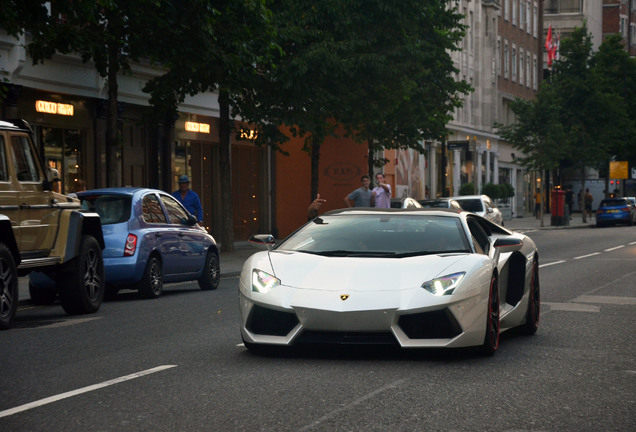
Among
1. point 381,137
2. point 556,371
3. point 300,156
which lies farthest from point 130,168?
point 556,371

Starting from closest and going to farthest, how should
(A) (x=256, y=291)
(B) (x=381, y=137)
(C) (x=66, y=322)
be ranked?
(A) (x=256, y=291) < (C) (x=66, y=322) < (B) (x=381, y=137)

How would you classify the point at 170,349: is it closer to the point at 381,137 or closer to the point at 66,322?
the point at 66,322

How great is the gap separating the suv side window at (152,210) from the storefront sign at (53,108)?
966 centimetres

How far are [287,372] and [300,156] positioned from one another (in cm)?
3328

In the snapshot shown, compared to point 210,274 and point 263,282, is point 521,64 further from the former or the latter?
point 263,282

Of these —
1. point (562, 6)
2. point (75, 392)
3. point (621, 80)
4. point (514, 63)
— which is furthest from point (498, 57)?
point (75, 392)

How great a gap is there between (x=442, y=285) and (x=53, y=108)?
19.1 metres

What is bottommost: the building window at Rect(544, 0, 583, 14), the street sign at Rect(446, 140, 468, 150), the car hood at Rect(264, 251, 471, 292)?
the car hood at Rect(264, 251, 471, 292)

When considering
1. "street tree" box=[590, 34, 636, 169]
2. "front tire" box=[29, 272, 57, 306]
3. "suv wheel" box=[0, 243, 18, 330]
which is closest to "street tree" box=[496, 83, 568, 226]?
"street tree" box=[590, 34, 636, 169]

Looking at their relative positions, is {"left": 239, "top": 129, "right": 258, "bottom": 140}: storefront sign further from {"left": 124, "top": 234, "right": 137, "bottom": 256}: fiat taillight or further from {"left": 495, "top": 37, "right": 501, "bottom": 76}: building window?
{"left": 495, "top": 37, "right": 501, "bottom": 76}: building window

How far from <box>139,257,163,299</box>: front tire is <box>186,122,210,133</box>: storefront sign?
57.3ft

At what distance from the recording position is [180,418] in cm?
646

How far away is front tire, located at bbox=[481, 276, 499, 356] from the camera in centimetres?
900

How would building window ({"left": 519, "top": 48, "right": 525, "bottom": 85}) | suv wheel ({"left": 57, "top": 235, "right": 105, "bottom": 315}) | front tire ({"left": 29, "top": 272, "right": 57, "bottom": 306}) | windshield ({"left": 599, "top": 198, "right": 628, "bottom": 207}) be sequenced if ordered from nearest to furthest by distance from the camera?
1. suv wheel ({"left": 57, "top": 235, "right": 105, "bottom": 315})
2. front tire ({"left": 29, "top": 272, "right": 57, "bottom": 306})
3. windshield ({"left": 599, "top": 198, "right": 628, "bottom": 207})
4. building window ({"left": 519, "top": 48, "right": 525, "bottom": 85})
